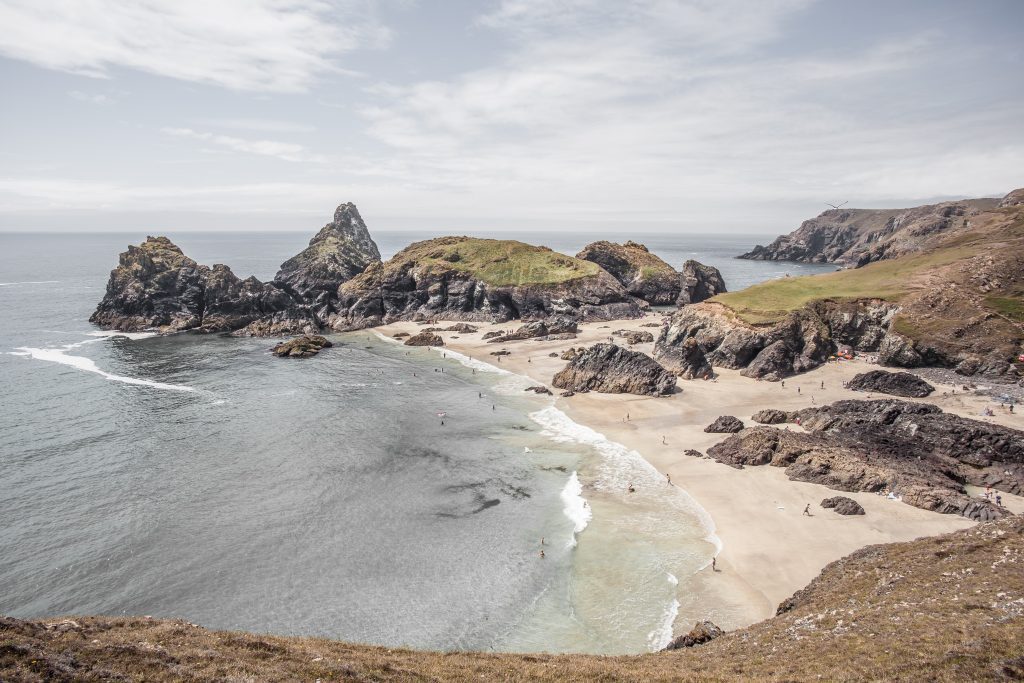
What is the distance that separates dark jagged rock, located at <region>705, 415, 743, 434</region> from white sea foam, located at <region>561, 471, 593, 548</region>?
18.1 meters

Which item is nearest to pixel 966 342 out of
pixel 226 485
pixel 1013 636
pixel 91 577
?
pixel 1013 636

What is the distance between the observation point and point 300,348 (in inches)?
3878

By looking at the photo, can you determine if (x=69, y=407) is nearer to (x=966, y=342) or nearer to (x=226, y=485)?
(x=226, y=485)

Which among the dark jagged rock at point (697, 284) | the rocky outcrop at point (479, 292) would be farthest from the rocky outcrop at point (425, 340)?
the dark jagged rock at point (697, 284)

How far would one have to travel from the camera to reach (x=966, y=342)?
74.7 metres

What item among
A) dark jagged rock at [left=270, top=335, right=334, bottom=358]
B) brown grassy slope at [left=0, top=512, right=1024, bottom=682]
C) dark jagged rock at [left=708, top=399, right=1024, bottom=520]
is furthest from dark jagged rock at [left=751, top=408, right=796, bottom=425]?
dark jagged rock at [left=270, top=335, right=334, bottom=358]

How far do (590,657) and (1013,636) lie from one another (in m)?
16.3

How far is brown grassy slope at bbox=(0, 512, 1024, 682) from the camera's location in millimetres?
16828

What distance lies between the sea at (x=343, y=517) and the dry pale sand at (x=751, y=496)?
212cm

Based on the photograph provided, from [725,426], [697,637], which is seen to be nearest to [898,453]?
[725,426]

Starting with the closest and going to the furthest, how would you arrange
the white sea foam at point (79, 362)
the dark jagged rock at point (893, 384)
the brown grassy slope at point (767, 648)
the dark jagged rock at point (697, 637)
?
1. the brown grassy slope at point (767, 648)
2. the dark jagged rock at point (697, 637)
3. the dark jagged rock at point (893, 384)
4. the white sea foam at point (79, 362)

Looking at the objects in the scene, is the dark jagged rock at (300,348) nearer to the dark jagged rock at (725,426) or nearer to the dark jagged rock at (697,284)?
the dark jagged rock at (725,426)

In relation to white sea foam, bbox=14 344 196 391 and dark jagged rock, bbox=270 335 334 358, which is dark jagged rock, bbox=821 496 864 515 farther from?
dark jagged rock, bbox=270 335 334 358

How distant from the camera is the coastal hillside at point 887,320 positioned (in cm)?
7506
